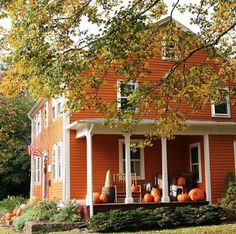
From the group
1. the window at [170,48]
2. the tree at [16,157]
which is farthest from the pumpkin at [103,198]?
the tree at [16,157]

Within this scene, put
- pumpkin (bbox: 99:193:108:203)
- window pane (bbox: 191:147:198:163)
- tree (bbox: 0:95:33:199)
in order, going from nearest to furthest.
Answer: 1. pumpkin (bbox: 99:193:108:203)
2. window pane (bbox: 191:147:198:163)
3. tree (bbox: 0:95:33:199)

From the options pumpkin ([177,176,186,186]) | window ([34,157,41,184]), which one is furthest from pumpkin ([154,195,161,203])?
window ([34,157,41,184])

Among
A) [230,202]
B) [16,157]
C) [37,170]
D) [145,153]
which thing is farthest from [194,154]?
[16,157]

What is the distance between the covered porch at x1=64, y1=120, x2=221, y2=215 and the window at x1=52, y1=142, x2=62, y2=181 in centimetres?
183

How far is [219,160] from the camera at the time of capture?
796 inches

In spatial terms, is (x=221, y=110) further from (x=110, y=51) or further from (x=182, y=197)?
(x=110, y=51)

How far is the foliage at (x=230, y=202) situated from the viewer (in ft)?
58.1

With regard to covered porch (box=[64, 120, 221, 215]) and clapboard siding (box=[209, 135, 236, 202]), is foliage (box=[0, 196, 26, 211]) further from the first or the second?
clapboard siding (box=[209, 135, 236, 202])

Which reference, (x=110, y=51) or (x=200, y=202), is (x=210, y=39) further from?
(x=200, y=202)

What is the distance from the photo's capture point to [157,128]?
14.8 metres

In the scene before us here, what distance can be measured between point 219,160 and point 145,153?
3.21 metres

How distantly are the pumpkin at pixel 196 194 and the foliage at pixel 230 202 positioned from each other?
30.6 inches

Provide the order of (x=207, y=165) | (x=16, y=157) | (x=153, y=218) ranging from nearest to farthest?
(x=153, y=218) → (x=207, y=165) → (x=16, y=157)

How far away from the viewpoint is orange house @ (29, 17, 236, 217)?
19000 mm
